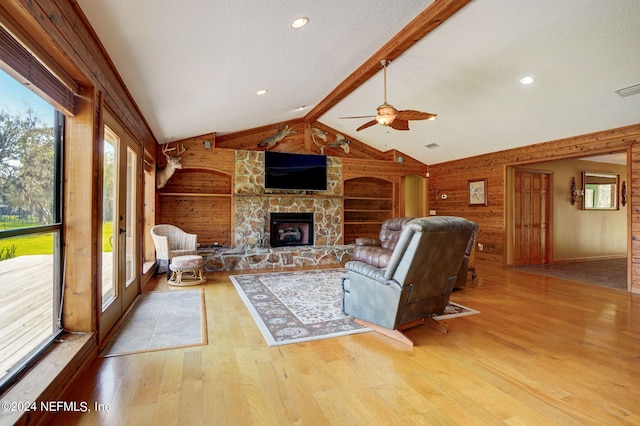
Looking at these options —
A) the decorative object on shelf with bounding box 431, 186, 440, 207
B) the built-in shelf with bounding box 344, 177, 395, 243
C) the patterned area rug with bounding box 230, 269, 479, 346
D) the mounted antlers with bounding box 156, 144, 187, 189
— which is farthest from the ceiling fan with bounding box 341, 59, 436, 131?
the decorative object on shelf with bounding box 431, 186, 440, 207

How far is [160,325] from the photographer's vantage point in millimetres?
3254

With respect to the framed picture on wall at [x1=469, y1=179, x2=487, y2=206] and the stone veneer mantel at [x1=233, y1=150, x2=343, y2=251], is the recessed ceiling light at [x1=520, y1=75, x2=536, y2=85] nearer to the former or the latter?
the framed picture on wall at [x1=469, y1=179, x2=487, y2=206]

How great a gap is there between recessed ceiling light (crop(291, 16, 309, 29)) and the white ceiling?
0.06 meters

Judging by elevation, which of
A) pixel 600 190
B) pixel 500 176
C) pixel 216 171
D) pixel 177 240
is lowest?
pixel 177 240

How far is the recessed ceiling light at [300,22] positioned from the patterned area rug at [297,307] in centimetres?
276

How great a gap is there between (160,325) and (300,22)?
3314mm

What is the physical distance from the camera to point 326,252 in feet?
23.6

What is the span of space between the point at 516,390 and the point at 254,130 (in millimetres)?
6838

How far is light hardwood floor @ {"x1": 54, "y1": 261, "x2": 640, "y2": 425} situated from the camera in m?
1.86

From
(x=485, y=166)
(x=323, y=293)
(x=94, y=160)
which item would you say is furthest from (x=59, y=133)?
(x=485, y=166)

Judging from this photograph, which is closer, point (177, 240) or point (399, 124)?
point (399, 124)

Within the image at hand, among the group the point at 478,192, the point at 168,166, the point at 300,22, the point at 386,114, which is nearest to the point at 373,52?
the point at 386,114

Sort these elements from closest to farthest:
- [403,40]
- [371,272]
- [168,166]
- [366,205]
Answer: [371,272], [403,40], [168,166], [366,205]

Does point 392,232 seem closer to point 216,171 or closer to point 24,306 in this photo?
point 216,171
